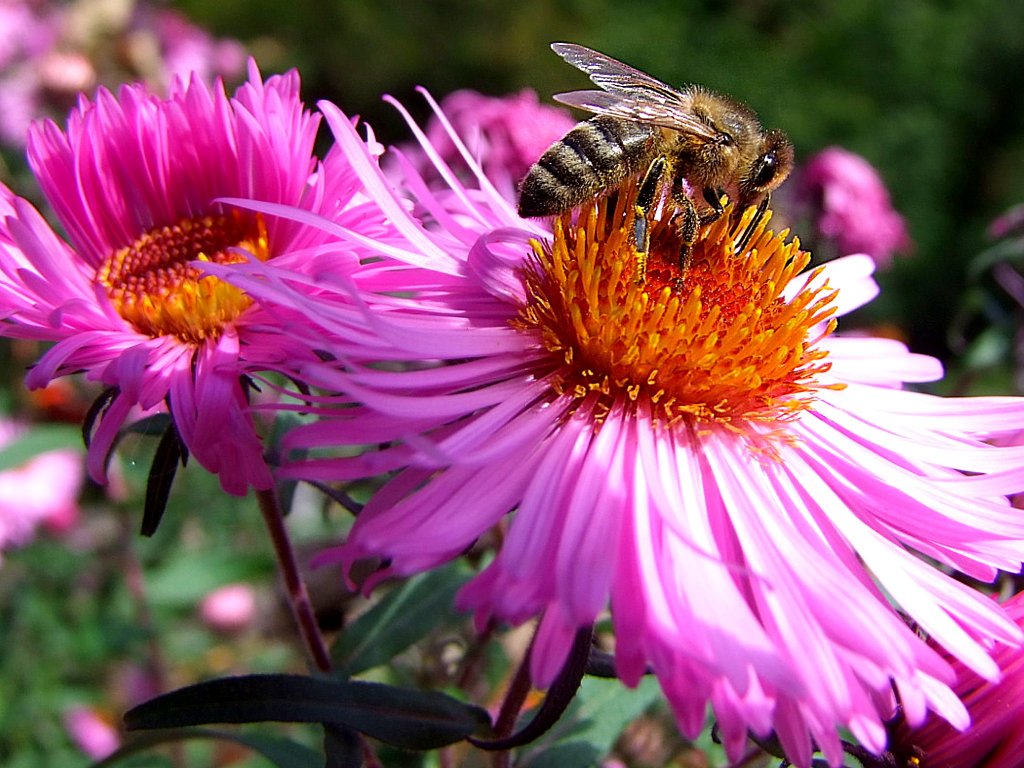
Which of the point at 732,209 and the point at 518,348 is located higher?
the point at 732,209

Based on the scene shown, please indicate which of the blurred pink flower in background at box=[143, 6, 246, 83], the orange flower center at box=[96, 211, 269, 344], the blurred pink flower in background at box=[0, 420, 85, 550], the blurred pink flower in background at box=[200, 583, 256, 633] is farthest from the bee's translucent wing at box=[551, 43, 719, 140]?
the blurred pink flower in background at box=[143, 6, 246, 83]

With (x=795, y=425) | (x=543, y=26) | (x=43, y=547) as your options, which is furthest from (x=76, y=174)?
(x=543, y=26)

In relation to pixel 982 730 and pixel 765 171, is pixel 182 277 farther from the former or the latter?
pixel 982 730

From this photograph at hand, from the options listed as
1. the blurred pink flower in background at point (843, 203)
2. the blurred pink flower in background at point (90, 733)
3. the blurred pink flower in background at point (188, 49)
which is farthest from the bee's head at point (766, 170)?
the blurred pink flower in background at point (188, 49)

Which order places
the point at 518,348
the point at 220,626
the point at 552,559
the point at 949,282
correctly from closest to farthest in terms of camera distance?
the point at 552,559, the point at 518,348, the point at 220,626, the point at 949,282

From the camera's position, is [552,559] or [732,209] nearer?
[552,559]

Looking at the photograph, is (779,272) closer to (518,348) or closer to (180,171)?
(518,348)

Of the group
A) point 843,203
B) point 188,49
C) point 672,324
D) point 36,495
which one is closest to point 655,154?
point 672,324
